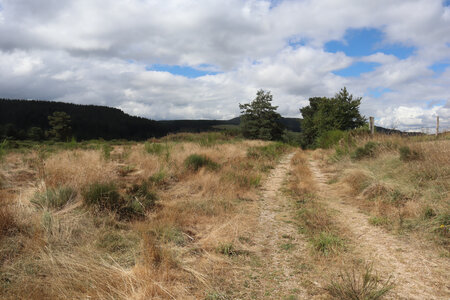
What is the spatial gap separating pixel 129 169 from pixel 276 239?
5740mm

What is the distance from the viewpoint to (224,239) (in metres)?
3.55

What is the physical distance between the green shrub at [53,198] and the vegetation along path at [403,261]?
478 centimetres

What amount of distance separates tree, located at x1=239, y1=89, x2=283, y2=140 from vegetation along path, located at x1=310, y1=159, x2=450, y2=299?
126 feet

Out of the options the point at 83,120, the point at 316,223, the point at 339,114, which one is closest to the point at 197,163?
the point at 316,223

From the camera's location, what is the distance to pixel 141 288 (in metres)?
2.26

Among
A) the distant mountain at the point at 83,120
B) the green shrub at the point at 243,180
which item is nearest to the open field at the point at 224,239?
the green shrub at the point at 243,180

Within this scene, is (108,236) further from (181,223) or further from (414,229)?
(414,229)

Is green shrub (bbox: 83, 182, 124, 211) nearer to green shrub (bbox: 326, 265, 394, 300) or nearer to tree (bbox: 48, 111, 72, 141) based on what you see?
green shrub (bbox: 326, 265, 394, 300)

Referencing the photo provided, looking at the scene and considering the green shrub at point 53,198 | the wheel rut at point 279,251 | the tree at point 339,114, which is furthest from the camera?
the tree at point 339,114

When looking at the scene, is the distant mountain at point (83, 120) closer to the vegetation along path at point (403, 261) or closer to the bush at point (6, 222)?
the bush at point (6, 222)

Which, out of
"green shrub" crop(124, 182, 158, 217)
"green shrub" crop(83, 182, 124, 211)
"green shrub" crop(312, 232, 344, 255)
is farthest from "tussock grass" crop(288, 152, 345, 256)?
"green shrub" crop(83, 182, 124, 211)

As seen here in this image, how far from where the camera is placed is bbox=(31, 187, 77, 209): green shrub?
4.16 meters

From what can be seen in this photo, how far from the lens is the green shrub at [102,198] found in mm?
4270

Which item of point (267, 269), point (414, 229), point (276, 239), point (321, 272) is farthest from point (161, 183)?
point (414, 229)
